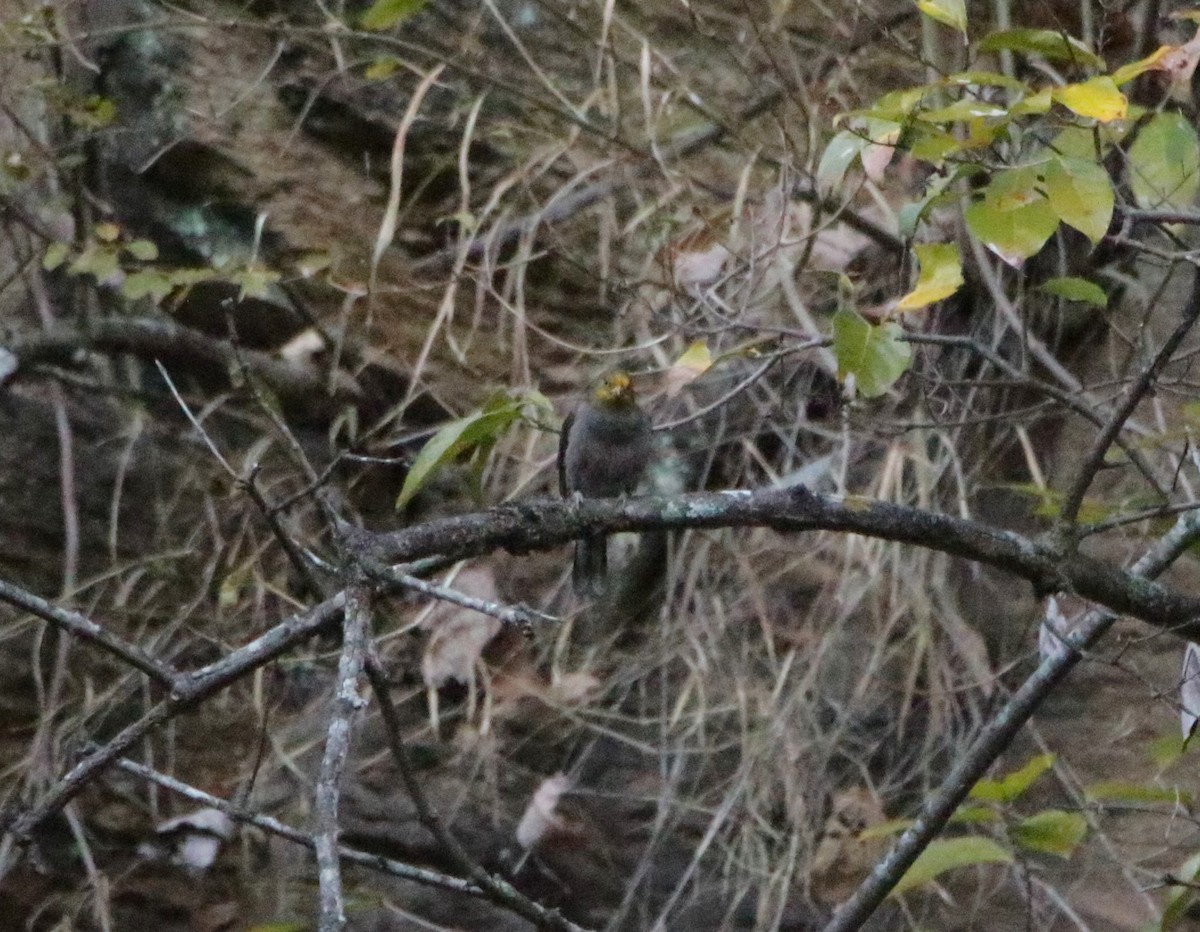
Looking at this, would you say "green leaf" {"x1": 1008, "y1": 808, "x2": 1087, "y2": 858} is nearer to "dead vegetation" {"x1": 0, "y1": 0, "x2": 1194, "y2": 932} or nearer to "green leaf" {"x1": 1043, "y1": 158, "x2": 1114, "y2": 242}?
"green leaf" {"x1": 1043, "y1": 158, "x2": 1114, "y2": 242}

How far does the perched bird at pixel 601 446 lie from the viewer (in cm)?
325

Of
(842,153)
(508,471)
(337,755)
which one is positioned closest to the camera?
(337,755)

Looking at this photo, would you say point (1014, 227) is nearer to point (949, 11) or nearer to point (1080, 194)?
point (1080, 194)

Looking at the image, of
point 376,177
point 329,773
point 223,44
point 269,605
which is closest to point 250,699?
point 269,605

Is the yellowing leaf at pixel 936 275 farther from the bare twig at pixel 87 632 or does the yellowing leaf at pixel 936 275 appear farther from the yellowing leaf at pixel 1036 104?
the bare twig at pixel 87 632

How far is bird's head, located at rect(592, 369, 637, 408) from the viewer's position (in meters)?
3.21

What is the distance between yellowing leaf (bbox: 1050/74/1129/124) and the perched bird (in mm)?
1867

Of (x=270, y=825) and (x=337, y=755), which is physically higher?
(x=337, y=755)

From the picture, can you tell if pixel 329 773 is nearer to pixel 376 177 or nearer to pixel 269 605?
pixel 269 605

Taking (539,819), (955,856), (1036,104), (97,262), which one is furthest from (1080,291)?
(97,262)

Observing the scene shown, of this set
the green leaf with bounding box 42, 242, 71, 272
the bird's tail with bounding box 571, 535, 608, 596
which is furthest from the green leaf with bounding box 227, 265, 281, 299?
the bird's tail with bounding box 571, 535, 608, 596

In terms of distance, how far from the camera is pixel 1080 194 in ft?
4.66

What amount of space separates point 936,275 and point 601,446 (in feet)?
5.33

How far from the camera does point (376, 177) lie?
4.19 metres
